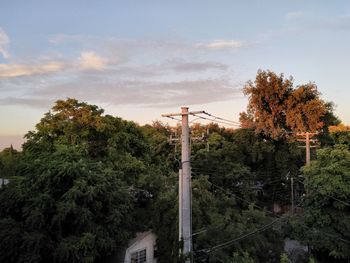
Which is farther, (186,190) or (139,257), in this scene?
(139,257)

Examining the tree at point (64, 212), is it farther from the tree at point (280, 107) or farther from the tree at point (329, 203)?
the tree at point (280, 107)

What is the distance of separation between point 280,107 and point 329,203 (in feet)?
41.8

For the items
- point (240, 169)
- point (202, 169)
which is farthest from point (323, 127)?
point (202, 169)

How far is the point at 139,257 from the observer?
59.6 ft

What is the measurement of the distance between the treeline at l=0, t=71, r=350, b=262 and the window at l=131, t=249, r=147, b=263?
2.49 ft

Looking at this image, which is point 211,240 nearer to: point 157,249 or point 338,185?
point 157,249

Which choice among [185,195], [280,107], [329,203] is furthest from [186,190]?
[280,107]

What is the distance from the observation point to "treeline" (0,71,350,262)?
14281 mm

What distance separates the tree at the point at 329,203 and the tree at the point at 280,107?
400 inches

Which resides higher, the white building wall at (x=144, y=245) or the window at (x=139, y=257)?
the white building wall at (x=144, y=245)

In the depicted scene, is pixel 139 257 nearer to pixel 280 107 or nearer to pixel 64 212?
pixel 64 212

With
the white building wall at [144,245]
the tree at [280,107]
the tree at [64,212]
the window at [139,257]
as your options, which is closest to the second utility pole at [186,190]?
the tree at [64,212]

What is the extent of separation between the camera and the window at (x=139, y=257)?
17.9 metres

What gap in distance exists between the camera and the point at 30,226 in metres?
14.0
